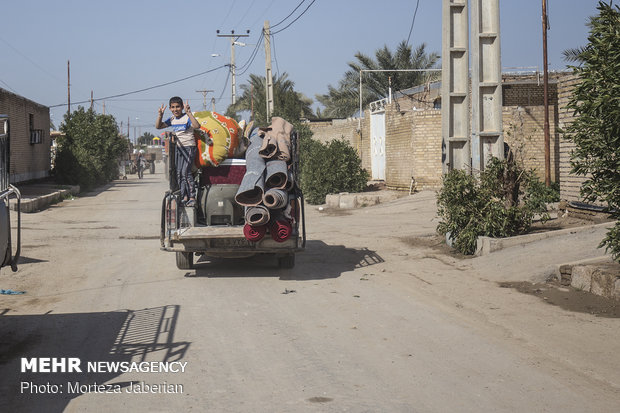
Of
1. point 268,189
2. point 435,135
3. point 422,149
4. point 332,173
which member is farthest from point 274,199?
point 332,173

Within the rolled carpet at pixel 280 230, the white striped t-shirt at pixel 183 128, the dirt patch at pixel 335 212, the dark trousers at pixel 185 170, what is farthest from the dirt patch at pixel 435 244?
the dirt patch at pixel 335 212

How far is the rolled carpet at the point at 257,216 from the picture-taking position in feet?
33.4

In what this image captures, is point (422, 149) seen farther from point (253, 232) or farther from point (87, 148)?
point (87, 148)

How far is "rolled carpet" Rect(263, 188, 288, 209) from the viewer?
1018 centimetres

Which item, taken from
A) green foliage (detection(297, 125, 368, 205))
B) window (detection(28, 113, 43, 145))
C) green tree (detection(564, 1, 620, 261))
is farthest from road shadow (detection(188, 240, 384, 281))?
window (detection(28, 113, 43, 145))

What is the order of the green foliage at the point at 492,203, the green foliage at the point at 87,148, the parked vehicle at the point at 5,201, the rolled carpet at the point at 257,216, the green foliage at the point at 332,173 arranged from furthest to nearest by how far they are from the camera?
the green foliage at the point at 87,148 < the green foliage at the point at 332,173 < the green foliage at the point at 492,203 < the rolled carpet at the point at 257,216 < the parked vehicle at the point at 5,201

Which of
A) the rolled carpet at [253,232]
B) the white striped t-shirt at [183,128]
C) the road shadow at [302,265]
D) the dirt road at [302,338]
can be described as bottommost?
the dirt road at [302,338]

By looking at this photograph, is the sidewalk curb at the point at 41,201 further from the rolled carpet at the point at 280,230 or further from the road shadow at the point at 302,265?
the rolled carpet at the point at 280,230

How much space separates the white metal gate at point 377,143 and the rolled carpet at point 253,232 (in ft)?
70.4

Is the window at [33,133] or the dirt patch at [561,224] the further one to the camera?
the window at [33,133]

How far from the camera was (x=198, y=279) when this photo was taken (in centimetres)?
1093

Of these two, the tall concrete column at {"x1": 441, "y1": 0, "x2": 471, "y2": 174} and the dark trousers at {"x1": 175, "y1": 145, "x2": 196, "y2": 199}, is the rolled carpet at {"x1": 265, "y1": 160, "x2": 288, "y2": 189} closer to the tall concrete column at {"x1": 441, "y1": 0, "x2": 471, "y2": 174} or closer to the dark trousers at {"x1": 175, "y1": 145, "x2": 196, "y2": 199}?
the dark trousers at {"x1": 175, "y1": 145, "x2": 196, "y2": 199}

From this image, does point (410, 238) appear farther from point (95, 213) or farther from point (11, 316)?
point (95, 213)

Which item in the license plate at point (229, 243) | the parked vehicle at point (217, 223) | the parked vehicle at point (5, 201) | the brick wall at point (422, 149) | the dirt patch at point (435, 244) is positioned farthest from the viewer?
the brick wall at point (422, 149)
